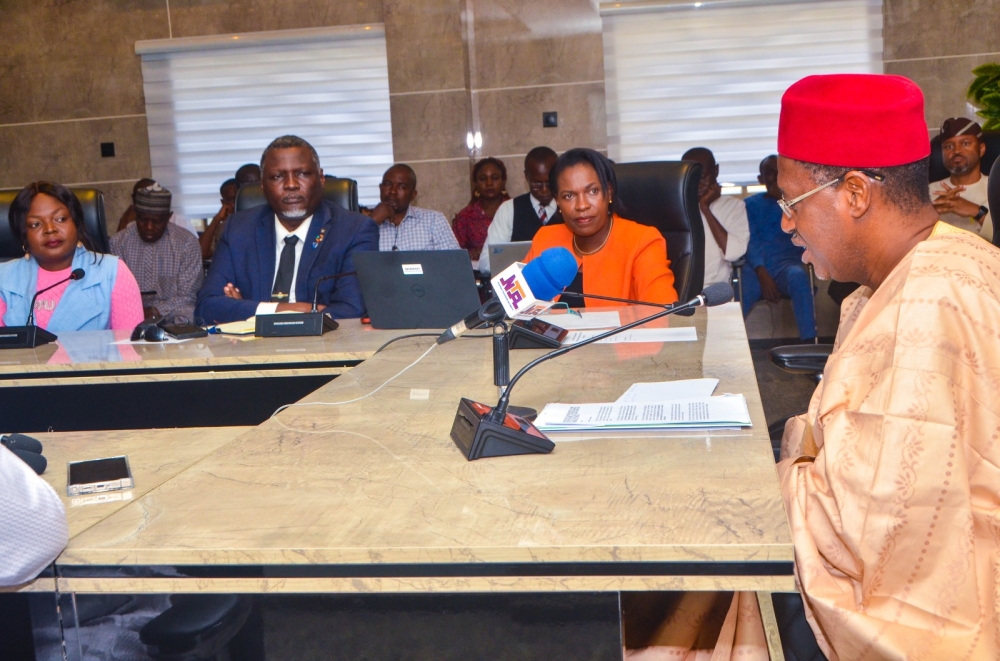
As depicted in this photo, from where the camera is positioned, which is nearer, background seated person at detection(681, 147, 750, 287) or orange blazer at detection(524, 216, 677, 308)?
orange blazer at detection(524, 216, 677, 308)

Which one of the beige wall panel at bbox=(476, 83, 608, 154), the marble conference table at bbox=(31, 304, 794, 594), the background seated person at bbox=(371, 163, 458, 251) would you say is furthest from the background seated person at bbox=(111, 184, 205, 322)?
the marble conference table at bbox=(31, 304, 794, 594)

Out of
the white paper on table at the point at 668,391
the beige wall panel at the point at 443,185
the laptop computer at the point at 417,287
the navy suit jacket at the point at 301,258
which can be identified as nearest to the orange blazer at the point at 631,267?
the laptop computer at the point at 417,287

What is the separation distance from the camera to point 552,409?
1.44 metres

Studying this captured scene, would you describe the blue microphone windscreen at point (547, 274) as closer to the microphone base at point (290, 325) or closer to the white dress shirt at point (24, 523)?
the white dress shirt at point (24, 523)

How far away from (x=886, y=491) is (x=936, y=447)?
0.24 feet

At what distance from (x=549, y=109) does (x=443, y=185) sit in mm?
884

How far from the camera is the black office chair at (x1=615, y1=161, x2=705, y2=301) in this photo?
3123 mm

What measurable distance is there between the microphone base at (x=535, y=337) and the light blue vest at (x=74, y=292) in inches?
67.8

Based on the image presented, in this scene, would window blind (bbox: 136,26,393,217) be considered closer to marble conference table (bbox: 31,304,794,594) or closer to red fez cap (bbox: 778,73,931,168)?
marble conference table (bbox: 31,304,794,594)

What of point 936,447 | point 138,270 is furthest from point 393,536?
point 138,270

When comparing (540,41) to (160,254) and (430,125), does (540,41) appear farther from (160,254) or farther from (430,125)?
(160,254)

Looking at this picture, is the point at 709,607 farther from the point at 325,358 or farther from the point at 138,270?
the point at 138,270

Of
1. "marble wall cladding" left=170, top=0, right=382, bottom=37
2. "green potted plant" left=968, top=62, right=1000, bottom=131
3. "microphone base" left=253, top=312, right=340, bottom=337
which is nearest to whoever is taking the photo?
"microphone base" left=253, top=312, right=340, bottom=337

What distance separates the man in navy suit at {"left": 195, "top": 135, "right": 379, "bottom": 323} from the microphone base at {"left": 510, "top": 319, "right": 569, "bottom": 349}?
111 centimetres
